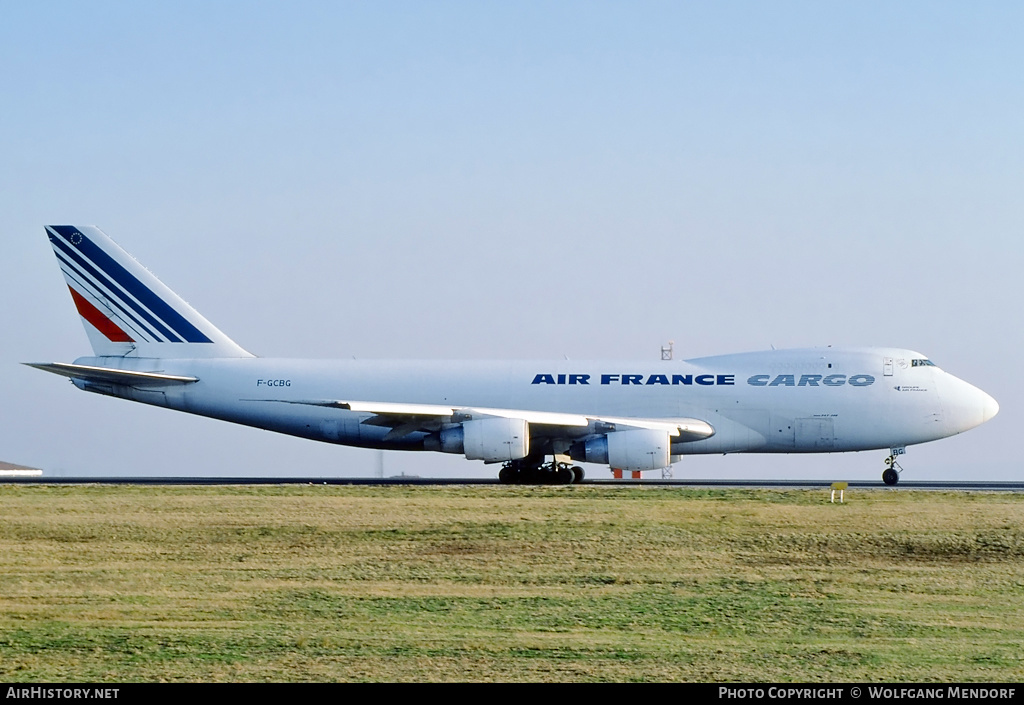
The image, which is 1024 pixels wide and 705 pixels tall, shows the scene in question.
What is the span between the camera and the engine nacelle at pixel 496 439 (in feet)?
106

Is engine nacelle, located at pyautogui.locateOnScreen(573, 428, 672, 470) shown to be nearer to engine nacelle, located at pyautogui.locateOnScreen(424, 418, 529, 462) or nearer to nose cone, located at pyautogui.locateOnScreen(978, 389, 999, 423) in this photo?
engine nacelle, located at pyautogui.locateOnScreen(424, 418, 529, 462)

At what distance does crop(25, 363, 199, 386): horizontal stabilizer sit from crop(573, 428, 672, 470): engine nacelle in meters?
13.1

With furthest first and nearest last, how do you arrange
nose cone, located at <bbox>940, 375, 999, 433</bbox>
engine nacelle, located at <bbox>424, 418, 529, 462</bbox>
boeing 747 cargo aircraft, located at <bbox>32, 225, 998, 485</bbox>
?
nose cone, located at <bbox>940, 375, 999, 433</bbox>, boeing 747 cargo aircraft, located at <bbox>32, 225, 998, 485</bbox>, engine nacelle, located at <bbox>424, 418, 529, 462</bbox>

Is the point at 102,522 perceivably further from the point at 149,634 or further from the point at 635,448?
the point at 635,448

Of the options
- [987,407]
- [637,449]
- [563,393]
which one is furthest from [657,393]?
[987,407]

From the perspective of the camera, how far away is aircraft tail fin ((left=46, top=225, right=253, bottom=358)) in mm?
37719

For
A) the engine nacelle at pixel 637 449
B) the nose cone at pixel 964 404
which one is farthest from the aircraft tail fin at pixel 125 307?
the nose cone at pixel 964 404

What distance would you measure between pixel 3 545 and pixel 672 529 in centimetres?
1141

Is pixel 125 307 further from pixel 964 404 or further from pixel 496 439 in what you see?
pixel 964 404

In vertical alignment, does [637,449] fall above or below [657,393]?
below

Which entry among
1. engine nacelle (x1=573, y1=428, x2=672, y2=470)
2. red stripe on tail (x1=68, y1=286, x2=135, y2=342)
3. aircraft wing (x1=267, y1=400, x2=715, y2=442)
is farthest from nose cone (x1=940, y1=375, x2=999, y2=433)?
red stripe on tail (x1=68, y1=286, x2=135, y2=342)

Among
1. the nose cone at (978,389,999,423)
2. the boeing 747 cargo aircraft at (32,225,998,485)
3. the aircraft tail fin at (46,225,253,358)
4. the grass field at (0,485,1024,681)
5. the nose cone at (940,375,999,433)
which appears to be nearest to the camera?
the grass field at (0,485,1024,681)

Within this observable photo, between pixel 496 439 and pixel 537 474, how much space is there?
2916 mm

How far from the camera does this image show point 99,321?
3800 cm
